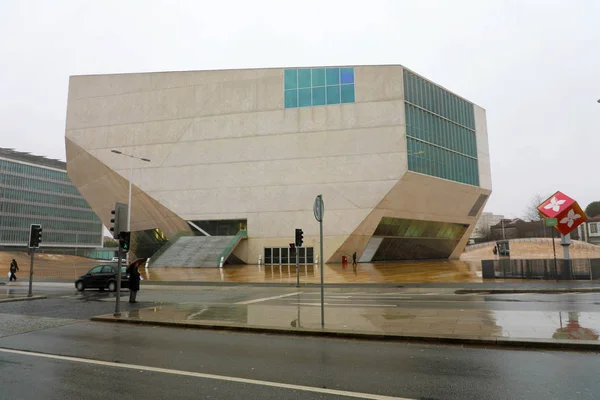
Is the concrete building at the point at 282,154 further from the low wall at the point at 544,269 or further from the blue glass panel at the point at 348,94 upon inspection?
the low wall at the point at 544,269

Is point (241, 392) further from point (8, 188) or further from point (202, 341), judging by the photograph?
point (8, 188)

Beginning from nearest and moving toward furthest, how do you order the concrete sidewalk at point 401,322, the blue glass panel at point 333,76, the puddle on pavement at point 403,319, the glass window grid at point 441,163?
the concrete sidewalk at point 401,322
the puddle on pavement at point 403,319
the glass window grid at point 441,163
the blue glass panel at point 333,76

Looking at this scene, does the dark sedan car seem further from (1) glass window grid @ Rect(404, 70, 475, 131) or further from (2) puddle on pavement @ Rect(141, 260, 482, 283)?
(1) glass window grid @ Rect(404, 70, 475, 131)

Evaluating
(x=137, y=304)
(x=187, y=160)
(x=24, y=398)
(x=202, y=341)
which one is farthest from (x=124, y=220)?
(x=187, y=160)

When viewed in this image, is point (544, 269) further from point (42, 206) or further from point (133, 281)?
point (42, 206)

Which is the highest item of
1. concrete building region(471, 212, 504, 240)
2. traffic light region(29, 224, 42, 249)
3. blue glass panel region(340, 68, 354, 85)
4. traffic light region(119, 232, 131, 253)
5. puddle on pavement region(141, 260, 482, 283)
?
blue glass panel region(340, 68, 354, 85)

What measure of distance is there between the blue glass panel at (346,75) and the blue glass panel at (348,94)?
632 mm

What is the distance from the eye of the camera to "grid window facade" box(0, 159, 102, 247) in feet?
354

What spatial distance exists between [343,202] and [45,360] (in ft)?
122

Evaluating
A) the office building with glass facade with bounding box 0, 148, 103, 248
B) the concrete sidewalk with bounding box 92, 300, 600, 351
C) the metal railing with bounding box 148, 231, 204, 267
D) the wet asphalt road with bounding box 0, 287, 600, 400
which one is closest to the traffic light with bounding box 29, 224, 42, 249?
the concrete sidewalk with bounding box 92, 300, 600, 351

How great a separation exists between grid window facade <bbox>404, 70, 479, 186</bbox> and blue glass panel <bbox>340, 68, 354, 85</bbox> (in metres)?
5.65

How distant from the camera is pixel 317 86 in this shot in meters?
45.2

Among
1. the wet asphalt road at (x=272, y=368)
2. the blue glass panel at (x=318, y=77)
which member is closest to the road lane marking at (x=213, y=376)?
the wet asphalt road at (x=272, y=368)

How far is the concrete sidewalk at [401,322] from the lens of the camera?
777 cm
